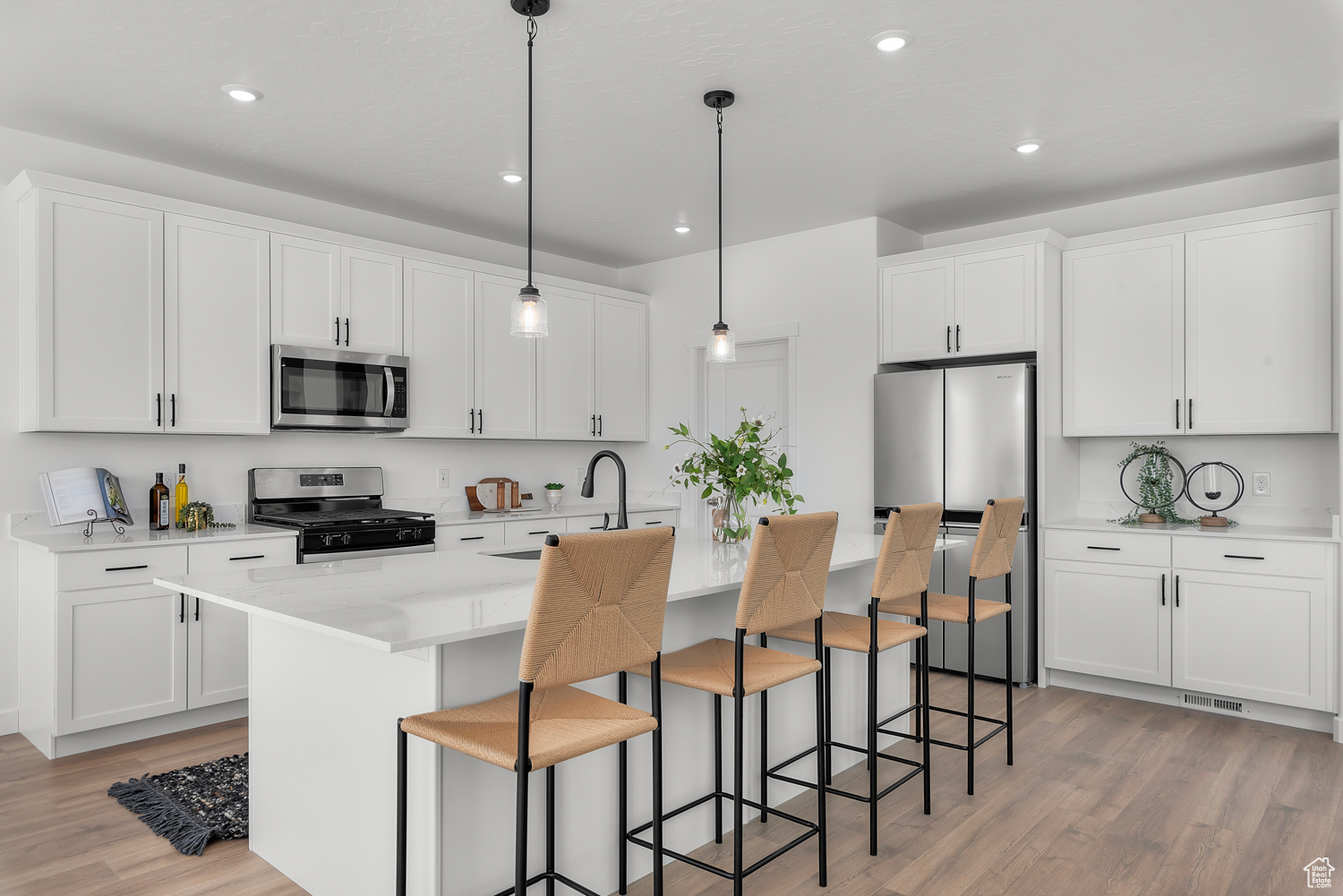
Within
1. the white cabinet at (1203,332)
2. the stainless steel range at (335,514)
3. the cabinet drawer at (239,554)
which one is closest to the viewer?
the cabinet drawer at (239,554)

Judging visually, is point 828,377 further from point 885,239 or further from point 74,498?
point 74,498

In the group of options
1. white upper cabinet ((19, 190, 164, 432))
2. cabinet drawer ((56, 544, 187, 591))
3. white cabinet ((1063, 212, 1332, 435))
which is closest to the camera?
cabinet drawer ((56, 544, 187, 591))

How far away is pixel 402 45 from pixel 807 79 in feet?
4.74

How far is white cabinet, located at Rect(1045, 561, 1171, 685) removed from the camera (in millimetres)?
4043

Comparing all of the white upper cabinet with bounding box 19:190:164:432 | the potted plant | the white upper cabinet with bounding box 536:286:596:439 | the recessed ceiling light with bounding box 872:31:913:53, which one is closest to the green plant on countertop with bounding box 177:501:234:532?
the white upper cabinet with bounding box 19:190:164:432

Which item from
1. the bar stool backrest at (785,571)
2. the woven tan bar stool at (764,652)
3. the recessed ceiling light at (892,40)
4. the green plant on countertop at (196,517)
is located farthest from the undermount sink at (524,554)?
the recessed ceiling light at (892,40)

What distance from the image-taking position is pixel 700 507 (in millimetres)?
5957

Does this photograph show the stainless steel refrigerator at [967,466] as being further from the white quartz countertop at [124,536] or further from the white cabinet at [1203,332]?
the white quartz countertop at [124,536]

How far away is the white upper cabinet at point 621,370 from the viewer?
18.9ft

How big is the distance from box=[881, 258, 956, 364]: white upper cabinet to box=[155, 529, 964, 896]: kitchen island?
2405 millimetres

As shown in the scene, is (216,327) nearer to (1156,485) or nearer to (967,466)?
(967,466)

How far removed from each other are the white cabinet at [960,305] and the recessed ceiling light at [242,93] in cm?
333

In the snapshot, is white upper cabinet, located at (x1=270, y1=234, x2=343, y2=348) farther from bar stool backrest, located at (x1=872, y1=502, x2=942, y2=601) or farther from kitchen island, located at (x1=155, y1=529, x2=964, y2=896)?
bar stool backrest, located at (x1=872, y1=502, x2=942, y2=601)

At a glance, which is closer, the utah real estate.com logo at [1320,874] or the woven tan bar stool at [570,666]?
the woven tan bar stool at [570,666]
